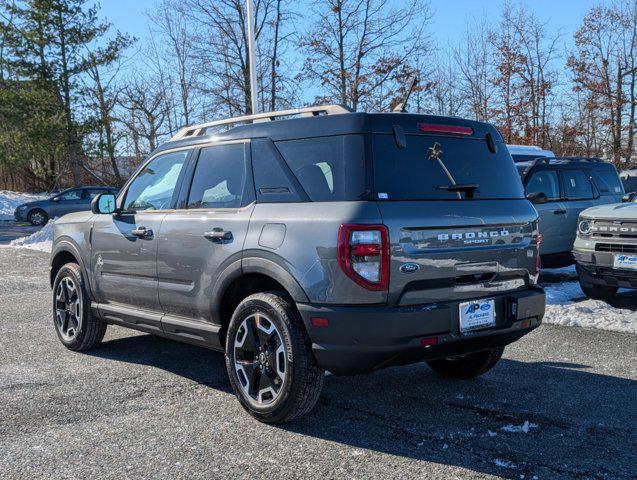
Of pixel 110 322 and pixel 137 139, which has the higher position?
pixel 137 139

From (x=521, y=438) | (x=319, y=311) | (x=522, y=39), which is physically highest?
(x=522, y=39)

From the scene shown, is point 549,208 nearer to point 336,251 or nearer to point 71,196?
point 336,251

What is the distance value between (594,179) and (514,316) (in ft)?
25.4

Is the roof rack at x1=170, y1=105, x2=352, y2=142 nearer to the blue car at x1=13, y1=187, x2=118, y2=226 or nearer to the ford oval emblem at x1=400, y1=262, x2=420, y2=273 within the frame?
the ford oval emblem at x1=400, y1=262, x2=420, y2=273

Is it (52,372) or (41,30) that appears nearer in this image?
(52,372)

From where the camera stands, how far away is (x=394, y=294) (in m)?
3.65

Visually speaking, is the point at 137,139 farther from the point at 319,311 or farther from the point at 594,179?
the point at 319,311

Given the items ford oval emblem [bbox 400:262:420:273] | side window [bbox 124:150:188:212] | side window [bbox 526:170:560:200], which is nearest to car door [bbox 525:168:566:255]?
side window [bbox 526:170:560:200]

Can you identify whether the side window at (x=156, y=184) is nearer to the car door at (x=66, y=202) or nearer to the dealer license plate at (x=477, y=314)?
the dealer license plate at (x=477, y=314)

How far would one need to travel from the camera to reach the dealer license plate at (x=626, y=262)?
732 cm

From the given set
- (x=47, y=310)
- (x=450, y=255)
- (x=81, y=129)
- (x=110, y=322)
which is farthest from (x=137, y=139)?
(x=450, y=255)

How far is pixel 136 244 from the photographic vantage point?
5.19m

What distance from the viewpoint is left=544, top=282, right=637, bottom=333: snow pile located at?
6.91m

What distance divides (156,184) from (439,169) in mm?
2445
